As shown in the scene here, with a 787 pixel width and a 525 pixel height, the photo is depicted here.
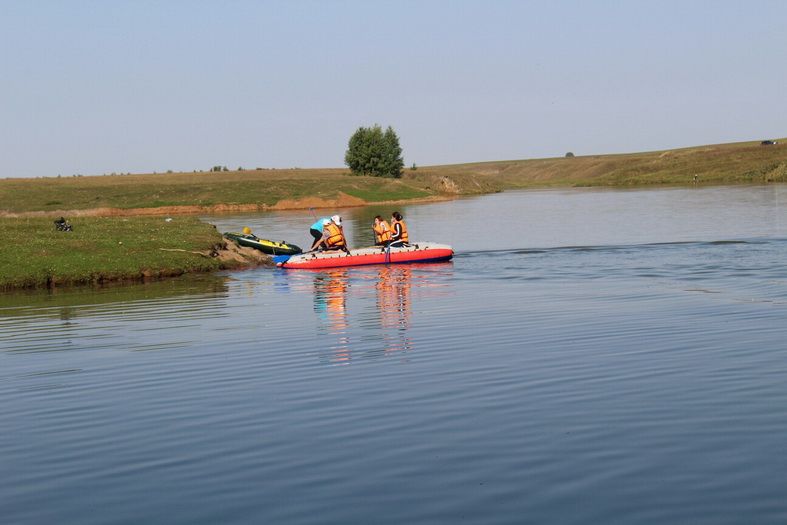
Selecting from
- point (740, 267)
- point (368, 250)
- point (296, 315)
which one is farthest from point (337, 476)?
point (368, 250)

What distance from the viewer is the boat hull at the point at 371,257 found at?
128 feet

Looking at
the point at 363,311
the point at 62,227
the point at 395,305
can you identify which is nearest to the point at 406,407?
the point at 363,311

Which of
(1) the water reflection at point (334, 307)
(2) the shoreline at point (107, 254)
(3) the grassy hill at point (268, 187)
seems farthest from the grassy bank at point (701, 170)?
(1) the water reflection at point (334, 307)

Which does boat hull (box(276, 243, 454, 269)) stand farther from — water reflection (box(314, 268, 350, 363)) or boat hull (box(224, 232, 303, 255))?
boat hull (box(224, 232, 303, 255))

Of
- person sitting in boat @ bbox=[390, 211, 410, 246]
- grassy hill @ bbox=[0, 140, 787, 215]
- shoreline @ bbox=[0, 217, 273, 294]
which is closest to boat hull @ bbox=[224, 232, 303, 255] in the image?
shoreline @ bbox=[0, 217, 273, 294]

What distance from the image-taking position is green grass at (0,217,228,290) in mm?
34812

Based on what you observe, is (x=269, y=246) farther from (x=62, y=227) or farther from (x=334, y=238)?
(x=62, y=227)

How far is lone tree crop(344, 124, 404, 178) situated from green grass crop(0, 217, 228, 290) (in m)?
98.0

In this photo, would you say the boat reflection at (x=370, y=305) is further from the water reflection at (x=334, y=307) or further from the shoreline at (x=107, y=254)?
the shoreline at (x=107, y=254)

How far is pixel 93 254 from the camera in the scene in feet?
122

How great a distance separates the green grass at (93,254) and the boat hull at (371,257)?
Answer: 10.7ft

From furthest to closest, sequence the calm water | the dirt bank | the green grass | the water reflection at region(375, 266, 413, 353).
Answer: the dirt bank → the green grass → the water reflection at region(375, 266, 413, 353) → the calm water

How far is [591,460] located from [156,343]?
1206 centimetres

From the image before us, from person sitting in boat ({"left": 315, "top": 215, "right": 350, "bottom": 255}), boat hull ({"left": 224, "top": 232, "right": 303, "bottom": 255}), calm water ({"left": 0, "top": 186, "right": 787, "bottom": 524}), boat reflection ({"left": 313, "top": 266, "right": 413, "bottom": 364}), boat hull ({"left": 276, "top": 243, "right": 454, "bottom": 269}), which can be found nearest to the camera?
calm water ({"left": 0, "top": 186, "right": 787, "bottom": 524})
